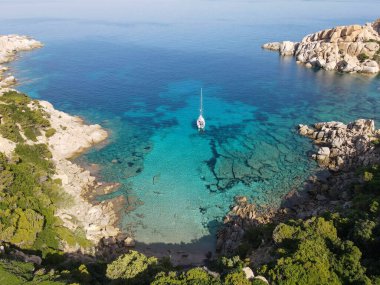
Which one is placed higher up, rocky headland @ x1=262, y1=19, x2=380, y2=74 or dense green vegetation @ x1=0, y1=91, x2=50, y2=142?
rocky headland @ x1=262, y1=19, x2=380, y2=74

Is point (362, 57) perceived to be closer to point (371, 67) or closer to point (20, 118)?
point (371, 67)

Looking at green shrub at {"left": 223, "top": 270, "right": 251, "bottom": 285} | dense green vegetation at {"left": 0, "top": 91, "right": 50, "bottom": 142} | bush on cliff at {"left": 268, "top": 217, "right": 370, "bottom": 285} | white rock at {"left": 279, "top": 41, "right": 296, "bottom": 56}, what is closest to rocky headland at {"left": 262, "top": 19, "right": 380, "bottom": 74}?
white rock at {"left": 279, "top": 41, "right": 296, "bottom": 56}

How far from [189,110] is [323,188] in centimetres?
3481

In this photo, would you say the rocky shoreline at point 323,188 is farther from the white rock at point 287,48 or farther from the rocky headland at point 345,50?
the white rock at point 287,48

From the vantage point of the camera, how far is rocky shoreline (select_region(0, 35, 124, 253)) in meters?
37.2

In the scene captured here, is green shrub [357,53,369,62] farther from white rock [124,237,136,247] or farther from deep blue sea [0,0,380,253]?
white rock [124,237,136,247]

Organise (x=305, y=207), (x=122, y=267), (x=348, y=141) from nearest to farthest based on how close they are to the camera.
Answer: (x=122, y=267) < (x=305, y=207) < (x=348, y=141)

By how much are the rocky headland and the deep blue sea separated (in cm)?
487

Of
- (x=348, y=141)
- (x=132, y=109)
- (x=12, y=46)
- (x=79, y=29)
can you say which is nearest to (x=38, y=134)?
(x=132, y=109)

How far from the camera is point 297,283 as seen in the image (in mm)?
20844

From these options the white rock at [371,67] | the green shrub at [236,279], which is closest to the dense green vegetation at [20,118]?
the green shrub at [236,279]

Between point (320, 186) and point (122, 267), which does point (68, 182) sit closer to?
point (122, 267)

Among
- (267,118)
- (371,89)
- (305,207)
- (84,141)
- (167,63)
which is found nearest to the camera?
(305,207)

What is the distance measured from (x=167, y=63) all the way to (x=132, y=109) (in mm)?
37390
